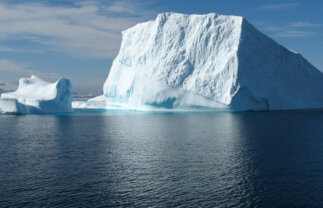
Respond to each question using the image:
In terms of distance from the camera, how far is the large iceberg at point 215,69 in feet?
137

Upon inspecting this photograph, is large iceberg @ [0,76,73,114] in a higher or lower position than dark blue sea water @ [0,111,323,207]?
higher

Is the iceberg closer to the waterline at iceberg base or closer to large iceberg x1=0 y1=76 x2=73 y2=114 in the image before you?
large iceberg x1=0 y1=76 x2=73 y2=114

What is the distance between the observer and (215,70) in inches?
1658

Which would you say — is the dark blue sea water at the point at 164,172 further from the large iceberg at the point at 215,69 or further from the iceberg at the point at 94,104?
the iceberg at the point at 94,104

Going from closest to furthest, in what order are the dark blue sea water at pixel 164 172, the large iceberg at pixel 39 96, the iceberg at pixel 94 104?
the dark blue sea water at pixel 164 172 → the large iceberg at pixel 39 96 → the iceberg at pixel 94 104

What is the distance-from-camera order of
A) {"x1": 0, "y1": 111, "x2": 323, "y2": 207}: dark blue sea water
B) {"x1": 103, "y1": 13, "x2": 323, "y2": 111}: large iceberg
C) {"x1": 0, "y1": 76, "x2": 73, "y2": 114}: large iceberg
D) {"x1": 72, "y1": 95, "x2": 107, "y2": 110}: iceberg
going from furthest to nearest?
{"x1": 72, "y1": 95, "x2": 107, "y2": 110}: iceberg < {"x1": 0, "y1": 76, "x2": 73, "y2": 114}: large iceberg < {"x1": 103, "y1": 13, "x2": 323, "y2": 111}: large iceberg < {"x1": 0, "y1": 111, "x2": 323, "y2": 207}: dark blue sea water

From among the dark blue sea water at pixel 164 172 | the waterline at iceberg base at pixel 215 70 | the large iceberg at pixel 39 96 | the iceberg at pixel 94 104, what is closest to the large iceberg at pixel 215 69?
the waterline at iceberg base at pixel 215 70

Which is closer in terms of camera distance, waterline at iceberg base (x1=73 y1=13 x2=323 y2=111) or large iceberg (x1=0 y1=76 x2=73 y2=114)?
waterline at iceberg base (x1=73 y1=13 x2=323 y2=111)

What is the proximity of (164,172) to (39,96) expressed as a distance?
134 ft

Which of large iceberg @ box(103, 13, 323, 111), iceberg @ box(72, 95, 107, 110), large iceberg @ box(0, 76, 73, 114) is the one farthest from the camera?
iceberg @ box(72, 95, 107, 110)

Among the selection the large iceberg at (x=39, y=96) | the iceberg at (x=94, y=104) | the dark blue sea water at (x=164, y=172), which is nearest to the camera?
the dark blue sea water at (x=164, y=172)

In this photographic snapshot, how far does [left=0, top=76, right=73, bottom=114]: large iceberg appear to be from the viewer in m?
47.1

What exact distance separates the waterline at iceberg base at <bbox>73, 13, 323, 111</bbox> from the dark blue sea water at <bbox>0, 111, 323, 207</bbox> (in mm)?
21553

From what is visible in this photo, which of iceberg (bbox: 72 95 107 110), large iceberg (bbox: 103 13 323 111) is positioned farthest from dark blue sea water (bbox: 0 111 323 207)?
iceberg (bbox: 72 95 107 110)
